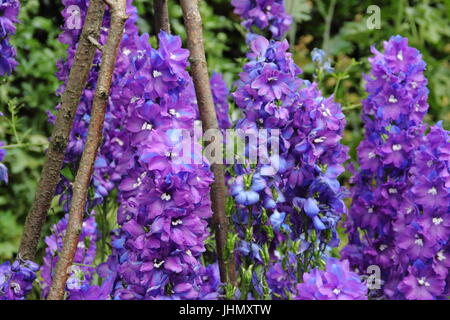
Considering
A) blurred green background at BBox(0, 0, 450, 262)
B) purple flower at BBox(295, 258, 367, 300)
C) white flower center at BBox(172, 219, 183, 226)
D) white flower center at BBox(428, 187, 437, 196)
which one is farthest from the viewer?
blurred green background at BBox(0, 0, 450, 262)


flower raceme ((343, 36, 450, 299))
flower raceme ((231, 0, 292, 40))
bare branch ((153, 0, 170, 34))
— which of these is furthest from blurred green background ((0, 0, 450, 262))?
bare branch ((153, 0, 170, 34))

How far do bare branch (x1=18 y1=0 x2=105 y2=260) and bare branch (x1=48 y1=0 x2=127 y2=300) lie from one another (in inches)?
8.5

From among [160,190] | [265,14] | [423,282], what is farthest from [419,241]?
[265,14]

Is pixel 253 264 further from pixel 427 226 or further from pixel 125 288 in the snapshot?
pixel 427 226

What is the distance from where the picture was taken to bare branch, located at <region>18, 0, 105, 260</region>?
1.87 meters

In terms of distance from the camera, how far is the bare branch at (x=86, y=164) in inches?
64.1

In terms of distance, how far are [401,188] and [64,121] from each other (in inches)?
40.2

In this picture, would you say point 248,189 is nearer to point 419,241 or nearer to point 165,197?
point 165,197

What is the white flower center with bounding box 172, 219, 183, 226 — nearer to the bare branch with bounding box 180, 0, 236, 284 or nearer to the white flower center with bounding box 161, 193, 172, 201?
the white flower center with bounding box 161, 193, 172, 201

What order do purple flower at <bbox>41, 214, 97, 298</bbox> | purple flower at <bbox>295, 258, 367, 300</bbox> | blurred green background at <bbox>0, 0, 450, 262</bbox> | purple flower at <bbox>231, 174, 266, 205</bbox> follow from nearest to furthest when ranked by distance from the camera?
purple flower at <bbox>295, 258, 367, 300</bbox> → purple flower at <bbox>231, 174, 266, 205</bbox> → purple flower at <bbox>41, 214, 97, 298</bbox> → blurred green background at <bbox>0, 0, 450, 262</bbox>

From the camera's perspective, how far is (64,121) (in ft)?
6.17

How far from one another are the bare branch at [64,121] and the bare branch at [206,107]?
28 cm

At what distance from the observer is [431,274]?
2.05 metres

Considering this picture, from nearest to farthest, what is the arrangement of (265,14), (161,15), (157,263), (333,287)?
(333,287) < (157,263) < (161,15) < (265,14)
